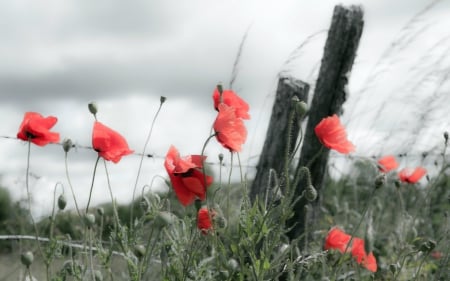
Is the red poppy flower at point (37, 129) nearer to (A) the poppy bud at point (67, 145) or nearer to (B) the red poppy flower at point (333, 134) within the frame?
(A) the poppy bud at point (67, 145)

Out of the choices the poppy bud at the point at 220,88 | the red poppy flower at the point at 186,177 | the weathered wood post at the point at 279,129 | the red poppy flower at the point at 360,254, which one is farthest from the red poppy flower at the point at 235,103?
the weathered wood post at the point at 279,129

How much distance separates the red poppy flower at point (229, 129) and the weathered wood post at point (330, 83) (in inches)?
59.8

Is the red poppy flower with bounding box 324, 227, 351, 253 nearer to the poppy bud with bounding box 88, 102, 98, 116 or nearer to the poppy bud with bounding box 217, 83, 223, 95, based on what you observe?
the poppy bud with bounding box 217, 83, 223, 95

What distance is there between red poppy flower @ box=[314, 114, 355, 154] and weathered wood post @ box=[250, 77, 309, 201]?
128 centimetres

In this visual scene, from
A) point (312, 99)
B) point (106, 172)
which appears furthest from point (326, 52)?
point (106, 172)

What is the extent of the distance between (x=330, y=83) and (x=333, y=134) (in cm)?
153

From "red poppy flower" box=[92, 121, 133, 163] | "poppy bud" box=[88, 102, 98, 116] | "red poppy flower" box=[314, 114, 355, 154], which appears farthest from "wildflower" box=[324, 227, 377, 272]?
"poppy bud" box=[88, 102, 98, 116]

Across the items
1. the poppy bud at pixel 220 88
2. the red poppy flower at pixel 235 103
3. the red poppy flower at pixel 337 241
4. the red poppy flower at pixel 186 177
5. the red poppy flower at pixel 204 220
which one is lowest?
the red poppy flower at pixel 337 241

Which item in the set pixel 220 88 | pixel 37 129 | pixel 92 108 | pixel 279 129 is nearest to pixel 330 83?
pixel 279 129

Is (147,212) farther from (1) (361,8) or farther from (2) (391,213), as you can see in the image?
(2) (391,213)

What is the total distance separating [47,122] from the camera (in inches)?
93.8

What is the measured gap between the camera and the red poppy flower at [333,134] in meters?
2.23

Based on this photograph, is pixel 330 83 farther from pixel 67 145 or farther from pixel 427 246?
pixel 67 145

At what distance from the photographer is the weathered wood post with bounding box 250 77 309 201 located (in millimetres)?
3566
